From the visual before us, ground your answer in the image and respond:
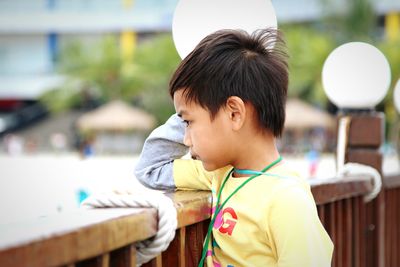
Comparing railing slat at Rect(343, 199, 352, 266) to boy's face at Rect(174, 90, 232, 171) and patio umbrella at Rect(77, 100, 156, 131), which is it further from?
patio umbrella at Rect(77, 100, 156, 131)

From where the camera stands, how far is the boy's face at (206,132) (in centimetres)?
150

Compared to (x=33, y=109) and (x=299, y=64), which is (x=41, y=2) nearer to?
(x=33, y=109)

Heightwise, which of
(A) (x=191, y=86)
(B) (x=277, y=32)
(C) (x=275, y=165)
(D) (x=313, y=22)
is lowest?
(C) (x=275, y=165)

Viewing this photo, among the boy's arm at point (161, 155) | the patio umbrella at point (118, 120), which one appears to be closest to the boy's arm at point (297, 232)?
the boy's arm at point (161, 155)

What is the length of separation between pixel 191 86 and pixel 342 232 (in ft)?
3.74

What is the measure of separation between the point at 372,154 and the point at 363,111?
22cm

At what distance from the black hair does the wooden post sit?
1549 millimetres

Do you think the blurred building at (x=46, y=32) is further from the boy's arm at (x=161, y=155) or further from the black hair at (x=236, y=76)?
the black hair at (x=236, y=76)

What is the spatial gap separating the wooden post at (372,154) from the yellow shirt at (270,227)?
1.53 meters

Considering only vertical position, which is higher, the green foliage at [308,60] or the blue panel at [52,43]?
the blue panel at [52,43]

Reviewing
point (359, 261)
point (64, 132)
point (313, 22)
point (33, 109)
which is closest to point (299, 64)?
point (313, 22)

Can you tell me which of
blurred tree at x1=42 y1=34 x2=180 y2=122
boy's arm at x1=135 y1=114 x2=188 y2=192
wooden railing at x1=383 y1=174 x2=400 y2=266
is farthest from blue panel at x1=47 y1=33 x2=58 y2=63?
boy's arm at x1=135 y1=114 x2=188 y2=192

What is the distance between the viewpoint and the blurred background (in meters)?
29.9

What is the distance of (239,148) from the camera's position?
60.8 inches
